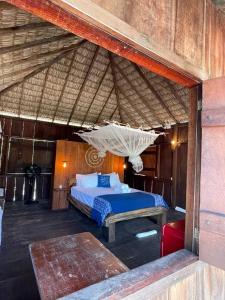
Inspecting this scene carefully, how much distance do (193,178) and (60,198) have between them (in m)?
4.84

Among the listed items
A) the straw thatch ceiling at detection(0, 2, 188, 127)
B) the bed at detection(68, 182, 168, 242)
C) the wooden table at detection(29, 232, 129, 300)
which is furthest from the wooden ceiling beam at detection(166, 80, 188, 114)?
the wooden table at detection(29, 232, 129, 300)

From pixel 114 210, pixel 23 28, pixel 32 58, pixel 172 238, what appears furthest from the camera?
pixel 32 58

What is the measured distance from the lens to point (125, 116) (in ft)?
24.5

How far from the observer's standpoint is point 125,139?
440cm

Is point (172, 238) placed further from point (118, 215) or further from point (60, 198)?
point (60, 198)

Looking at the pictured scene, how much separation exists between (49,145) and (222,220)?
640 centimetres

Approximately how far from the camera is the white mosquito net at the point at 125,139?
4.12 metres

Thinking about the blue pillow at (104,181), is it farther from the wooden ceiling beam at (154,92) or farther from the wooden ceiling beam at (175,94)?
the wooden ceiling beam at (175,94)

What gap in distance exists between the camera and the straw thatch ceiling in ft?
14.1

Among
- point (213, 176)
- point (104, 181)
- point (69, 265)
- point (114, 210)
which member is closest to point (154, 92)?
point (104, 181)

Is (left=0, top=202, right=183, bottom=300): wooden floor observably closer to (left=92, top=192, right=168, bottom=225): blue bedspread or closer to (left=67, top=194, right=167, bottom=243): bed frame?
(left=67, top=194, right=167, bottom=243): bed frame

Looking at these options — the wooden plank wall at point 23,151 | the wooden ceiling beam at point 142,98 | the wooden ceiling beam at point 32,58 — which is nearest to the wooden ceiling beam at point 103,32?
the wooden ceiling beam at point 32,58

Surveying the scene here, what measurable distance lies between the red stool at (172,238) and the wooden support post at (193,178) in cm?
33

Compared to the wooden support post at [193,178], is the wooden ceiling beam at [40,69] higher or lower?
higher
